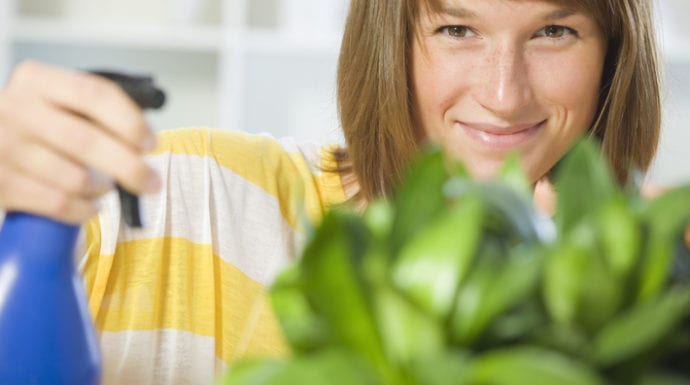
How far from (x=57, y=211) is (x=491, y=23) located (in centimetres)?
70

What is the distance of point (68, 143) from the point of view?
2.02ft

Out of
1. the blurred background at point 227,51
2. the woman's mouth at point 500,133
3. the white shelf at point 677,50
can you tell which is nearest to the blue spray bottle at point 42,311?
the woman's mouth at point 500,133

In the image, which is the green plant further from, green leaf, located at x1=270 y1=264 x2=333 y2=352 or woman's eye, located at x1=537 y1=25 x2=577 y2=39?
woman's eye, located at x1=537 y1=25 x2=577 y2=39

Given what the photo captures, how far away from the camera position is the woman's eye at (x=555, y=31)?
122 centimetres

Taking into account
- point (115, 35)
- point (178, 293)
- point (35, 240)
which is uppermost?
point (35, 240)

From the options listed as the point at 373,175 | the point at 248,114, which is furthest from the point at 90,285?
the point at 248,114

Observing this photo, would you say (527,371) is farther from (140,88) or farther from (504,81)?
(504,81)

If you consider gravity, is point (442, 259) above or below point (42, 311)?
above

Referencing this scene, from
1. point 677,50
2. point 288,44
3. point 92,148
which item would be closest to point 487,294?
point 92,148

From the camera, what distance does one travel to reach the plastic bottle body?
60cm

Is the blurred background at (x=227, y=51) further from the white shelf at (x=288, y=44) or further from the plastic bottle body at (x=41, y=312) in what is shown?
the plastic bottle body at (x=41, y=312)

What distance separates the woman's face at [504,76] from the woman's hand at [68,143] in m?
0.60

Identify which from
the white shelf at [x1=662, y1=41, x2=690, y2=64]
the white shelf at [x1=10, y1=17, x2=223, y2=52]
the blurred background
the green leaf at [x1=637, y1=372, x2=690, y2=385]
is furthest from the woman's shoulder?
the white shelf at [x1=662, y1=41, x2=690, y2=64]

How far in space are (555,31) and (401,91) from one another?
0.70ft
